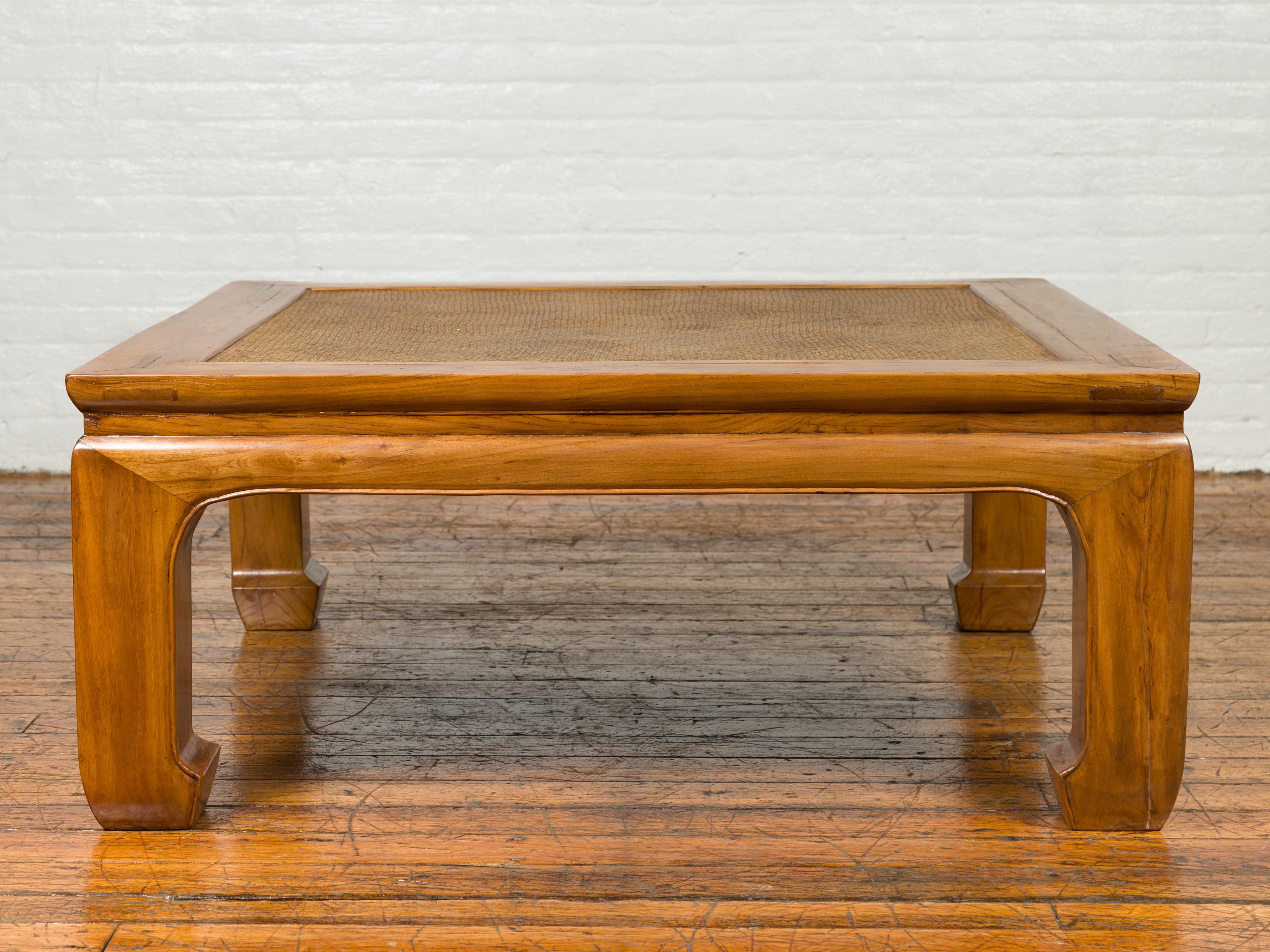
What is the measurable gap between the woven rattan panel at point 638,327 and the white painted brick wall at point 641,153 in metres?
1.04

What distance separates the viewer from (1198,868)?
1432 mm

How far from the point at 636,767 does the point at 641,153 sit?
182 centimetres

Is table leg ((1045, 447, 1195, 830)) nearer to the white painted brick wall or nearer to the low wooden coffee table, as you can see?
the low wooden coffee table

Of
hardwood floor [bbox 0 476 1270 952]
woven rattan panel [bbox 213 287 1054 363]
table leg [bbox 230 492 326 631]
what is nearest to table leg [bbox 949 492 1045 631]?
hardwood floor [bbox 0 476 1270 952]

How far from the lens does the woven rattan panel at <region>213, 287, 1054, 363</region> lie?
1557 millimetres

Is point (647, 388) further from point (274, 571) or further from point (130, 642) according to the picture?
point (274, 571)

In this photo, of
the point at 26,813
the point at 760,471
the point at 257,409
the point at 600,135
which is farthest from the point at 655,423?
the point at 600,135

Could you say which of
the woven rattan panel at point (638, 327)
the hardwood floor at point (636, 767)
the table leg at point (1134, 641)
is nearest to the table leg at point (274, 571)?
the hardwood floor at point (636, 767)

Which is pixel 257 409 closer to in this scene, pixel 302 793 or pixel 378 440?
pixel 378 440

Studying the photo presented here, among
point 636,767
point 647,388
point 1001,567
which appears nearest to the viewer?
point 647,388

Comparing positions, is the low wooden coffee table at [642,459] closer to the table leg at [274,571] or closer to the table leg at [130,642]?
the table leg at [130,642]

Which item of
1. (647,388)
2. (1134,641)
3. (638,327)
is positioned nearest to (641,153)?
(638,327)

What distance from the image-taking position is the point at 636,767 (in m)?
1.69

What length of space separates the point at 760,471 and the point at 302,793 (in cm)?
70
